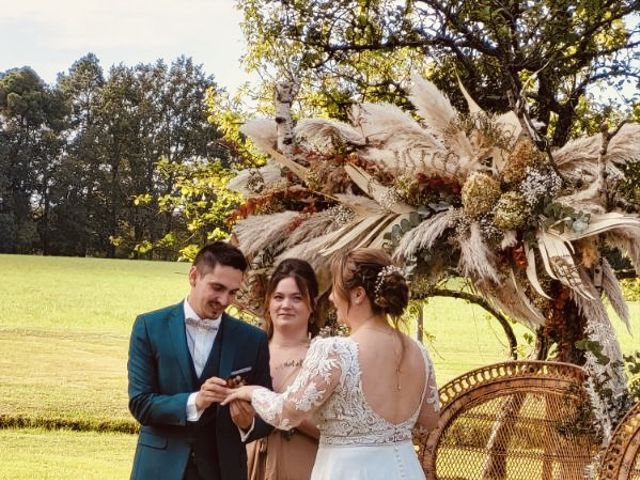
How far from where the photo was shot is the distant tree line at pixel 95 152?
44.6 m

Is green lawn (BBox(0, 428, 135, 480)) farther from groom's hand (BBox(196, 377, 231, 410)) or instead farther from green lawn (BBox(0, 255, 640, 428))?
groom's hand (BBox(196, 377, 231, 410))

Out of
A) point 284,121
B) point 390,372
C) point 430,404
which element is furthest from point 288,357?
point 284,121

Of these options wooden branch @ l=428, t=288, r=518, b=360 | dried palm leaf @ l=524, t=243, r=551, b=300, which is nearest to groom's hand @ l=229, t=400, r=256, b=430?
dried palm leaf @ l=524, t=243, r=551, b=300

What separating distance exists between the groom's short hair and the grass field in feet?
10.5

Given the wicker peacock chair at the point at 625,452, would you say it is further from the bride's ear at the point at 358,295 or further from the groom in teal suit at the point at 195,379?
the groom in teal suit at the point at 195,379

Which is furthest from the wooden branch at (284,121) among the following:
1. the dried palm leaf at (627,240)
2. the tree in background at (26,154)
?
the tree in background at (26,154)

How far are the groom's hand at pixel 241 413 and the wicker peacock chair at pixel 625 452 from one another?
1.46m

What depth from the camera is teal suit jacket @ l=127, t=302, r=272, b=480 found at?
10.2 ft

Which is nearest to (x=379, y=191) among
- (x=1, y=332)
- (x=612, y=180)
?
(x=612, y=180)

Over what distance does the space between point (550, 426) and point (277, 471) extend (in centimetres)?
126

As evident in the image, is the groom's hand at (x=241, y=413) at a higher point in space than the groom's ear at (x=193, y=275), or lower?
lower

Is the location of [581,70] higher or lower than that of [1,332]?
higher

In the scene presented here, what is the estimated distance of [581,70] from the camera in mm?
7055

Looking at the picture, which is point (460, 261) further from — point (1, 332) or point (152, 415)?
point (1, 332)
